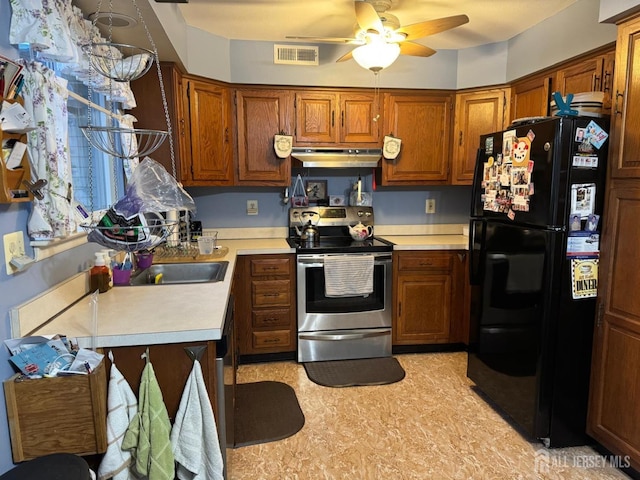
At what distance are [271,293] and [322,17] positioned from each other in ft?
6.17

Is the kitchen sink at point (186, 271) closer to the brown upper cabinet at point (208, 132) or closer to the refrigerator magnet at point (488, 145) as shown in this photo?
the brown upper cabinet at point (208, 132)

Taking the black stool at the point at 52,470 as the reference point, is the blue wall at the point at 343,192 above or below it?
above

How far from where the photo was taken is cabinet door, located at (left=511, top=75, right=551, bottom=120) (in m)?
2.79

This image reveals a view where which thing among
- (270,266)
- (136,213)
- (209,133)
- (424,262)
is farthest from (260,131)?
(136,213)

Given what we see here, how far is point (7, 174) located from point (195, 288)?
88cm

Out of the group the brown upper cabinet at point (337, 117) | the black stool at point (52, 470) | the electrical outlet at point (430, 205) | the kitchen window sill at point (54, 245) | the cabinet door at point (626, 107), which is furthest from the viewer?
the electrical outlet at point (430, 205)

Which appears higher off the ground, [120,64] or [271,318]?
[120,64]

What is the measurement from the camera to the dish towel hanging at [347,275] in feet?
10.1

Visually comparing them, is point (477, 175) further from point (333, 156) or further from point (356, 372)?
point (356, 372)

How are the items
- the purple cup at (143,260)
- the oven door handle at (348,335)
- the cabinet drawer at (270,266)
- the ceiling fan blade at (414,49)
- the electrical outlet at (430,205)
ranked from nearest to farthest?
1. the purple cup at (143,260)
2. the ceiling fan blade at (414,49)
3. the cabinet drawer at (270,266)
4. the oven door handle at (348,335)
5. the electrical outlet at (430,205)

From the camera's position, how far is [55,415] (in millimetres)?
1188

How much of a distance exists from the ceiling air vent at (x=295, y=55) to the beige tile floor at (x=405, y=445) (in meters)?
2.34

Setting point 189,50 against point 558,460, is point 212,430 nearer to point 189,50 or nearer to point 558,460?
point 558,460

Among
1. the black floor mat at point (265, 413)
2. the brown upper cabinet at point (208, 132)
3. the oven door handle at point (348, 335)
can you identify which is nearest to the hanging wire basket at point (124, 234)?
the black floor mat at point (265, 413)
